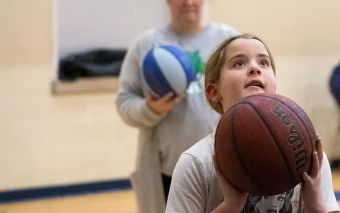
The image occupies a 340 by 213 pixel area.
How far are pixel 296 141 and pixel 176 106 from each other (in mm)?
1085

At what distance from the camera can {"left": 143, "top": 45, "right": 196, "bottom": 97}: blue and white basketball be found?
236 centimetres

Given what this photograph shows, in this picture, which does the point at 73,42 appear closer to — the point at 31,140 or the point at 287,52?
the point at 31,140

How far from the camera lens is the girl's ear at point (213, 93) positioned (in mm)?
1602

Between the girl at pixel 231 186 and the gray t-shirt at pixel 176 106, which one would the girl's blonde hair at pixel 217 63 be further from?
the gray t-shirt at pixel 176 106

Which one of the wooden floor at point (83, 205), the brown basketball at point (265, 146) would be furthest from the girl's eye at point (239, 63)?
the wooden floor at point (83, 205)

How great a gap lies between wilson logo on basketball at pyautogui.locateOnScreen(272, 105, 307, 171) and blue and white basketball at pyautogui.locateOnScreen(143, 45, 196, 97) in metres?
1.04

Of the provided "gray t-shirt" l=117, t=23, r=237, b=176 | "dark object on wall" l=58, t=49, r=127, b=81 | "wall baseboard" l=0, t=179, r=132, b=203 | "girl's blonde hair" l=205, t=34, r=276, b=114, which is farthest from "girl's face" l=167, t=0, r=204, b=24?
"wall baseboard" l=0, t=179, r=132, b=203

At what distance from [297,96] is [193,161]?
3778 millimetres

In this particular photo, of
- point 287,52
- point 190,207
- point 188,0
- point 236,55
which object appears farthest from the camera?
point 287,52

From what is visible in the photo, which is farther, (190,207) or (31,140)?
(31,140)

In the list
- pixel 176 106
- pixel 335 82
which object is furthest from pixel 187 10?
pixel 335 82

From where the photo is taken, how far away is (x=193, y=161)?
4.80 ft

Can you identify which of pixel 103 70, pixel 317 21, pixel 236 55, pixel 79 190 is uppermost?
pixel 236 55

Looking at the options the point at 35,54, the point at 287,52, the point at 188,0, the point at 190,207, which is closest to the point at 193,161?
the point at 190,207
